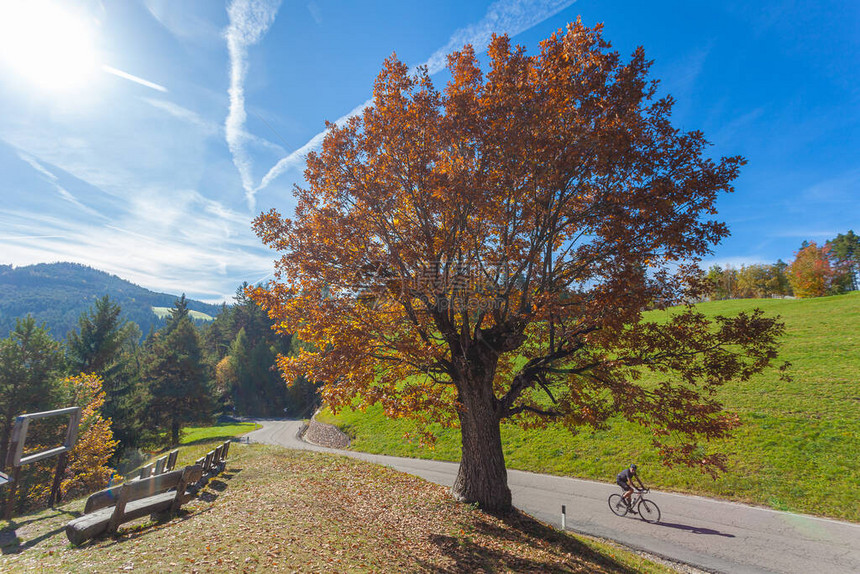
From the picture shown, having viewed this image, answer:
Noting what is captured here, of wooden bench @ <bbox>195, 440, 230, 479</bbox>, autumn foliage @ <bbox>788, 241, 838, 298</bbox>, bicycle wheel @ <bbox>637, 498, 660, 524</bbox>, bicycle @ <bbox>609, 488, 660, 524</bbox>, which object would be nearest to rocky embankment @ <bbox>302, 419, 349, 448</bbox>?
wooden bench @ <bbox>195, 440, 230, 479</bbox>

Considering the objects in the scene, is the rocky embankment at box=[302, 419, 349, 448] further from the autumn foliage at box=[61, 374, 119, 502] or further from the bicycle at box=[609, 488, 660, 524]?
the bicycle at box=[609, 488, 660, 524]

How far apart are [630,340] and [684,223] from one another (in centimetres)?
310

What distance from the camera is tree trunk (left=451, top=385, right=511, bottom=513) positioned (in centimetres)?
1027

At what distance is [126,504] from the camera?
8.05m

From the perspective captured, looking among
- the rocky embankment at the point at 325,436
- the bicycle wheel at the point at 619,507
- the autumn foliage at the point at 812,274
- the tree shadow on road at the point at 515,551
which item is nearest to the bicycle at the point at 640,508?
the bicycle wheel at the point at 619,507

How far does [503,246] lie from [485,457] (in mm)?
5997

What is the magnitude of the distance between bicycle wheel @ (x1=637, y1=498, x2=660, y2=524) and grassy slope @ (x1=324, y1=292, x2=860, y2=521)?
3.18 meters

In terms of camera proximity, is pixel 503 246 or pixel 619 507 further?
pixel 619 507

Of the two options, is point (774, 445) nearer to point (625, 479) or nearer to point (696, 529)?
point (696, 529)

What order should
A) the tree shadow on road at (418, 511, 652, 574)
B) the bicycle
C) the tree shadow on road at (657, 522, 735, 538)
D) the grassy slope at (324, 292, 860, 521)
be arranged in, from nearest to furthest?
the tree shadow on road at (418, 511, 652, 574)
the tree shadow on road at (657, 522, 735, 538)
the bicycle
the grassy slope at (324, 292, 860, 521)

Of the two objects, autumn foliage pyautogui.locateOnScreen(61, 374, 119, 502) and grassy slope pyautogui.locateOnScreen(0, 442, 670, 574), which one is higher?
grassy slope pyautogui.locateOnScreen(0, 442, 670, 574)

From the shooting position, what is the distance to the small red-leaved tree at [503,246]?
7844mm

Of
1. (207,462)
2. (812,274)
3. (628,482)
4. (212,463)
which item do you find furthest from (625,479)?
(812,274)

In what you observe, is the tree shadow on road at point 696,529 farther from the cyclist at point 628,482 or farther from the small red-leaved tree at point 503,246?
the small red-leaved tree at point 503,246
